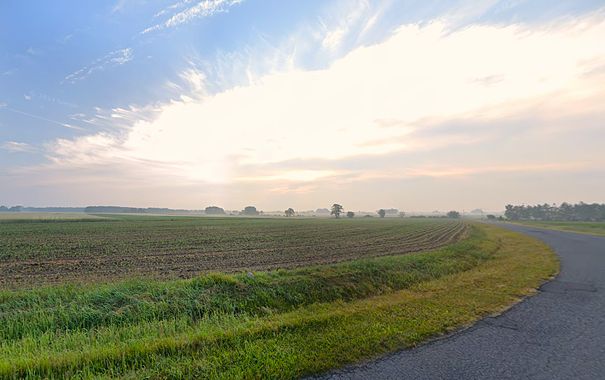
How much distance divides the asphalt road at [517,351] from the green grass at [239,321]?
0.39 meters

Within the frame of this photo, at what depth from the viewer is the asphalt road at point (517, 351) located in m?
4.29

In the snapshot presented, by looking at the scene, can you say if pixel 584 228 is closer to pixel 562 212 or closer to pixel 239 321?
pixel 239 321

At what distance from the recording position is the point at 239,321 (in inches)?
259

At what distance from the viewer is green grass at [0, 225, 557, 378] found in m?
4.46

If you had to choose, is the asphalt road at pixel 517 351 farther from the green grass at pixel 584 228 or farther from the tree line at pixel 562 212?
the tree line at pixel 562 212

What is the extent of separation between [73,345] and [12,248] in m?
22.6

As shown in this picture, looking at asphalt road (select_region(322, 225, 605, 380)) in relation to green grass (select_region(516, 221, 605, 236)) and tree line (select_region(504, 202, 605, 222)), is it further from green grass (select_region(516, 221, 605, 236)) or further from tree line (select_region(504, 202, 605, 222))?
tree line (select_region(504, 202, 605, 222))

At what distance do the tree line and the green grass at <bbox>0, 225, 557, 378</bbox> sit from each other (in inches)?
6675

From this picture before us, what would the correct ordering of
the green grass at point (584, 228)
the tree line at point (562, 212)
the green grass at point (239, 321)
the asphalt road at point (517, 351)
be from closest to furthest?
the asphalt road at point (517, 351)
the green grass at point (239, 321)
the green grass at point (584, 228)
the tree line at point (562, 212)

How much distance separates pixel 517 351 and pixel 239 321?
5.16 m

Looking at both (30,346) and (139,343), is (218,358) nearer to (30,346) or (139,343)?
(139,343)

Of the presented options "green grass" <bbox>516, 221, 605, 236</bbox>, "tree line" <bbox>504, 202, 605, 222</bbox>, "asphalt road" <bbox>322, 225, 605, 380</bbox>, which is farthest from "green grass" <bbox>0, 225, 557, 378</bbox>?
"tree line" <bbox>504, 202, 605, 222</bbox>

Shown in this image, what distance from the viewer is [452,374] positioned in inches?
167

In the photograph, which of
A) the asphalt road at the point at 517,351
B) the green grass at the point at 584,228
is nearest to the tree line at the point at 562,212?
the green grass at the point at 584,228
